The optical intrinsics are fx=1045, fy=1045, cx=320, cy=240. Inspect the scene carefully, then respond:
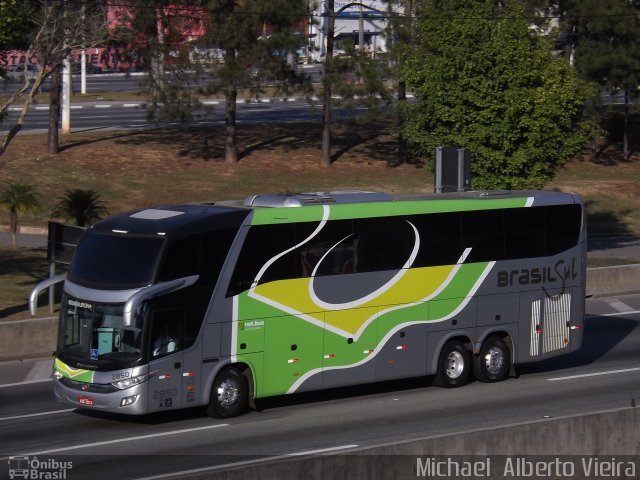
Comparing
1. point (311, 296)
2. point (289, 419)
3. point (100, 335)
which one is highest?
point (311, 296)

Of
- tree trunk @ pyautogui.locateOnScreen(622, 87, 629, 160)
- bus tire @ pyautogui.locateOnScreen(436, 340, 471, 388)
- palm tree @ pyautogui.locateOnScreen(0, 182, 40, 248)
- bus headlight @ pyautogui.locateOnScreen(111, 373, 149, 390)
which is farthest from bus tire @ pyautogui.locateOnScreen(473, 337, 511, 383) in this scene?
tree trunk @ pyautogui.locateOnScreen(622, 87, 629, 160)

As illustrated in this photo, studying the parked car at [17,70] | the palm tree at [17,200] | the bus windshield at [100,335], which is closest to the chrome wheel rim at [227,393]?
the bus windshield at [100,335]

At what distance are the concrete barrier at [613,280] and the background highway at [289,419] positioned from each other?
821 cm

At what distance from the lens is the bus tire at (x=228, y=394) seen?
15.2 meters

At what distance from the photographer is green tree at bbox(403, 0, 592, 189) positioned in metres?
27.0

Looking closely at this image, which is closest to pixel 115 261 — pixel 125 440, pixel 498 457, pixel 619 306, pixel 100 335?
pixel 100 335

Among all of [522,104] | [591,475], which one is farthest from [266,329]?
[522,104]

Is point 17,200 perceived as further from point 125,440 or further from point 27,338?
point 125,440

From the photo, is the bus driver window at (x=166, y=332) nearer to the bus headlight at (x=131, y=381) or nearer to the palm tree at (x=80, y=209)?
the bus headlight at (x=131, y=381)

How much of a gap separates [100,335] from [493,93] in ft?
50.9

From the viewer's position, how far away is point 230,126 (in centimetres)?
4488

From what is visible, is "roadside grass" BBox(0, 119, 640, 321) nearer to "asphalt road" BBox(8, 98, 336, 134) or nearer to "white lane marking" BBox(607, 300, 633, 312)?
"asphalt road" BBox(8, 98, 336, 134)

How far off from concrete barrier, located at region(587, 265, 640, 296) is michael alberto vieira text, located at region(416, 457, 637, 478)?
1679 cm

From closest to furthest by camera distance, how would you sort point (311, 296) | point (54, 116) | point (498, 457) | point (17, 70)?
point (498, 457)
point (311, 296)
point (17, 70)
point (54, 116)
